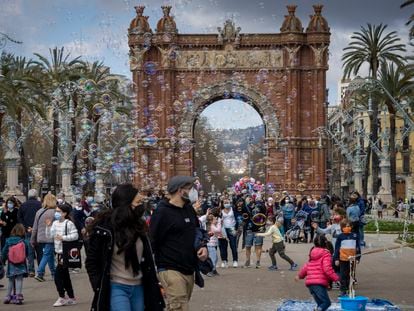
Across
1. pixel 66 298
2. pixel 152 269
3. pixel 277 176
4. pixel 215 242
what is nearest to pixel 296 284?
pixel 215 242

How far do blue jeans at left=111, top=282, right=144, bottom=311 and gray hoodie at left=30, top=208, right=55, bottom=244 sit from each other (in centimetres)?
924

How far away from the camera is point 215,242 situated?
60.2ft

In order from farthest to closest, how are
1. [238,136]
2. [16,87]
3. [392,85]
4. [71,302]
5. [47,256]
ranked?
[238,136] < [392,85] < [16,87] < [47,256] < [71,302]

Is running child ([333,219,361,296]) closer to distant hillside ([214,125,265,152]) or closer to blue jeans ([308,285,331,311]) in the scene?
blue jeans ([308,285,331,311])

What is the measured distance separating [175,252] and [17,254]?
5.88 meters

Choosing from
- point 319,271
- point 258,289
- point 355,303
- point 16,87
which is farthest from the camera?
point 16,87

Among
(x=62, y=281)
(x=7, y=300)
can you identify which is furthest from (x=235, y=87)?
(x=62, y=281)

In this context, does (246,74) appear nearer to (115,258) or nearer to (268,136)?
(268,136)

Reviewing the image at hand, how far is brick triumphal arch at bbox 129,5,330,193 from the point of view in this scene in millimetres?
56469

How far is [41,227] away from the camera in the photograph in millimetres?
16328

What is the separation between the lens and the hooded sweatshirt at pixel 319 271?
36.2ft

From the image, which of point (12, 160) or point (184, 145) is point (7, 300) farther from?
point (184, 145)

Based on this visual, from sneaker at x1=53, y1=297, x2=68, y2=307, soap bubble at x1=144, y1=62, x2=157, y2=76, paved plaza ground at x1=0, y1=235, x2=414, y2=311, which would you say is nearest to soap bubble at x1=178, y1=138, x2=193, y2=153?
soap bubble at x1=144, y1=62, x2=157, y2=76

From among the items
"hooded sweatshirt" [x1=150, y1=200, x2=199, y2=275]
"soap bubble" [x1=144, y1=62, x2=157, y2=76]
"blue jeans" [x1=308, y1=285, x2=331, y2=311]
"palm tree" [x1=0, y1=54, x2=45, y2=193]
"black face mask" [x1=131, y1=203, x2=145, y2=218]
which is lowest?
"blue jeans" [x1=308, y1=285, x2=331, y2=311]
